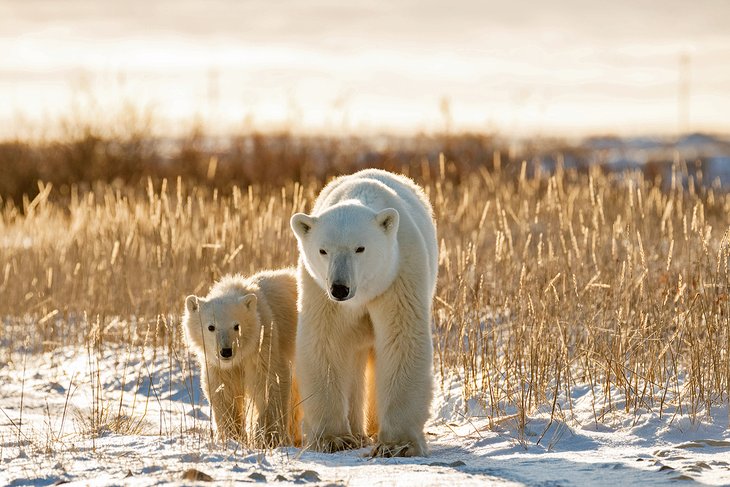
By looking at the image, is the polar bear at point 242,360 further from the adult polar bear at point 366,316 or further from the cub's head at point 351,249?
the cub's head at point 351,249

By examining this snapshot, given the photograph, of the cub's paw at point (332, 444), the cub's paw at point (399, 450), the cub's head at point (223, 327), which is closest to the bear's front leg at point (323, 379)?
the cub's paw at point (332, 444)

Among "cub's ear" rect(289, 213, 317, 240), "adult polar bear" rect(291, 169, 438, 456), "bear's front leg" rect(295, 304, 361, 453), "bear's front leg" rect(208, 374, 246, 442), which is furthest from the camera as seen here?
"bear's front leg" rect(208, 374, 246, 442)

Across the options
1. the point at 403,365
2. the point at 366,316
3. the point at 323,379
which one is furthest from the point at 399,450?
the point at 366,316

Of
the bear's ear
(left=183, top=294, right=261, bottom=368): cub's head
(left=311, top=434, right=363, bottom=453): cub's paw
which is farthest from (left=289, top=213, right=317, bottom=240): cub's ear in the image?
(left=311, top=434, right=363, bottom=453): cub's paw

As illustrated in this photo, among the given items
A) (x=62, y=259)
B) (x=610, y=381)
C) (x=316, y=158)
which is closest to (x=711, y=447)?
(x=610, y=381)

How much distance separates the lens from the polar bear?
5723 millimetres

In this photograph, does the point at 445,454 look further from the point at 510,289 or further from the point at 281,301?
the point at 510,289

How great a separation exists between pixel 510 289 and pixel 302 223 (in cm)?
326

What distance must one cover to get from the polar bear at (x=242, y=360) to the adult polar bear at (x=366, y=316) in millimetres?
309

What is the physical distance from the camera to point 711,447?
4.80 m

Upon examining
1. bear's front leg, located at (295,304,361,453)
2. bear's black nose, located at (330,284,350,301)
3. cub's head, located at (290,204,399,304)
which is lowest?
bear's front leg, located at (295,304,361,453)

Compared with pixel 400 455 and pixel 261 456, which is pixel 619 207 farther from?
pixel 261 456

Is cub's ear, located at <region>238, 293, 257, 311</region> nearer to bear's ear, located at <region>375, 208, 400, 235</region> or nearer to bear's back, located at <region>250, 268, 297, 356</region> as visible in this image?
bear's back, located at <region>250, 268, 297, 356</region>

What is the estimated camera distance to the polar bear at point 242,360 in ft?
18.8
